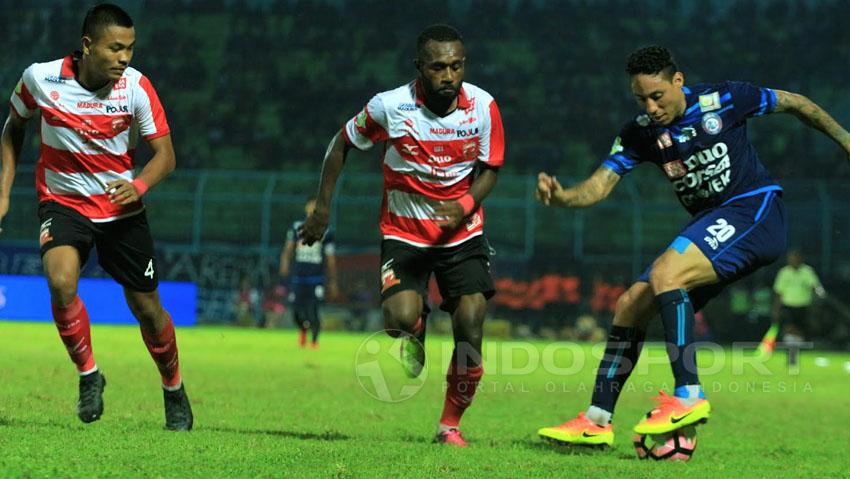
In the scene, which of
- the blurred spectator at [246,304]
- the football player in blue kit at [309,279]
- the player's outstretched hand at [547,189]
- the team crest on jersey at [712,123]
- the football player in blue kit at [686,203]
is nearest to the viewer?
the player's outstretched hand at [547,189]

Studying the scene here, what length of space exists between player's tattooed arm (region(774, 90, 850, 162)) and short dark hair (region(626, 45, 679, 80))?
0.72 m

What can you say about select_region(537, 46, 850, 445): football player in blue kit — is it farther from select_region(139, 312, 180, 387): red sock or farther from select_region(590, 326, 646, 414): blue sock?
select_region(139, 312, 180, 387): red sock

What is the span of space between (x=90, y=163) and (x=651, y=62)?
307cm

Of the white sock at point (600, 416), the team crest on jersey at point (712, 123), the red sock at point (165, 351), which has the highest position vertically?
the team crest on jersey at point (712, 123)

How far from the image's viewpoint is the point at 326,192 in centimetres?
720

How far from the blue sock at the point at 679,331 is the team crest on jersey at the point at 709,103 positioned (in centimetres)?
102

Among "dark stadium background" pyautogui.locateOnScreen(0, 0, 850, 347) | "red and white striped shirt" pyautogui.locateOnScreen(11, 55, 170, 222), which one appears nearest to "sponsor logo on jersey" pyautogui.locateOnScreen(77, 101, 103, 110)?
"red and white striped shirt" pyautogui.locateOnScreen(11, 55, 170, 222)

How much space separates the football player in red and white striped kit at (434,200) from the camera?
7090mm

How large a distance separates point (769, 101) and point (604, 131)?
84.7 ft

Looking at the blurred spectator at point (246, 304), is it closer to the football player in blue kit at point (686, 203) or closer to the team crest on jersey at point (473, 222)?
the team crest on jersey at point (473, 222)

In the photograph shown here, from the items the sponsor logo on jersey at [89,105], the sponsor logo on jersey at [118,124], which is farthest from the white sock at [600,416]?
the sponsor logo on jersey at [89,105]

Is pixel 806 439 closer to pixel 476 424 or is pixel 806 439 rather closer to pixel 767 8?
pixel 476 424

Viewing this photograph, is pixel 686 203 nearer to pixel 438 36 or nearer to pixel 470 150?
pixel 470 150

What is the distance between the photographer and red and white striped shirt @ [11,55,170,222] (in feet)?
22.2
